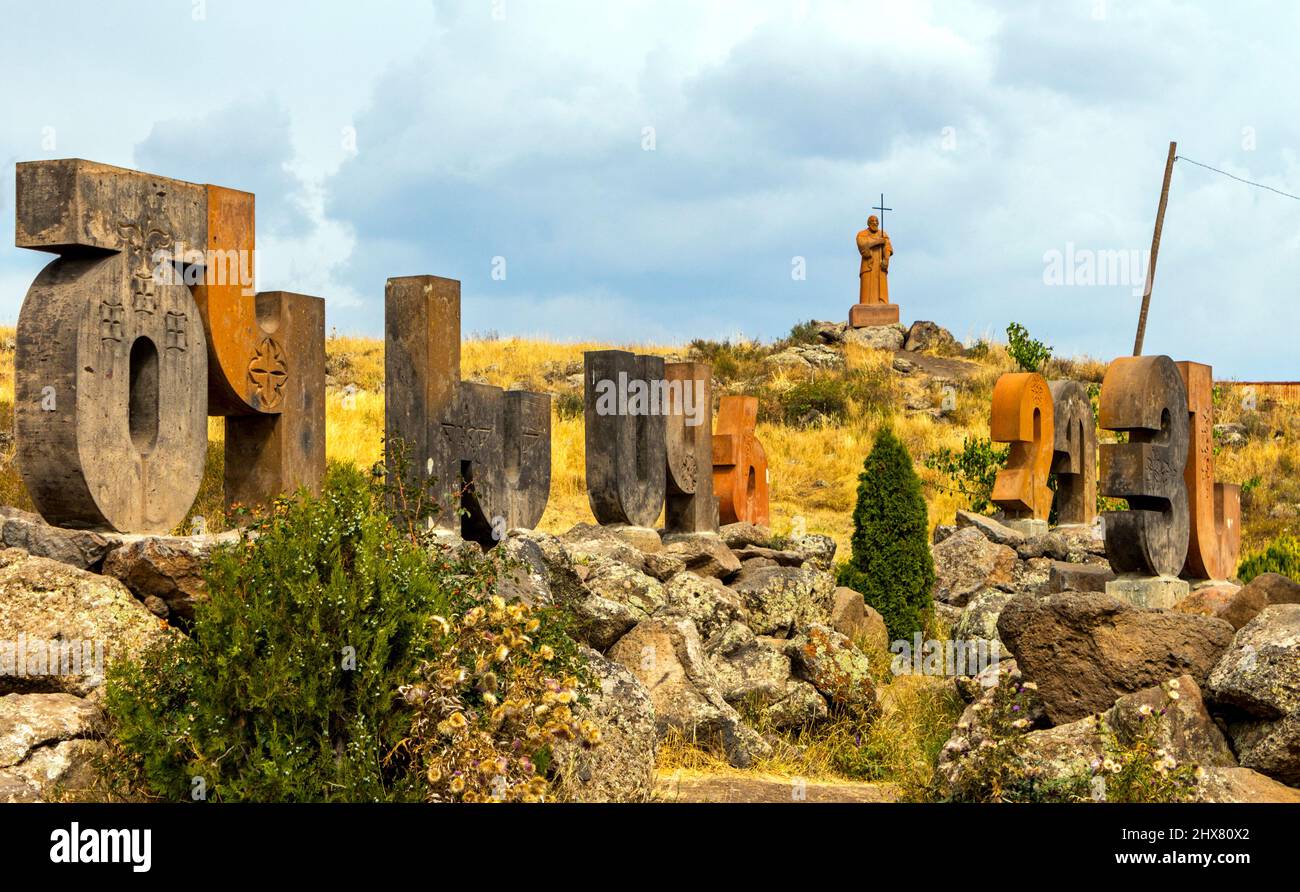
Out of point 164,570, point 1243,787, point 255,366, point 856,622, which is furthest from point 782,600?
point 164,570

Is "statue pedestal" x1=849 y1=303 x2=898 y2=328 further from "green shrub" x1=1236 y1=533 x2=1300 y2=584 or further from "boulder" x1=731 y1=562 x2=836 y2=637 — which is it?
"boulder" x1=731 y1=562 x2=836 y2=637

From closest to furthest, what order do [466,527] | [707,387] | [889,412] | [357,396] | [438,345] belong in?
1. [438,345]
2. [466,527]
3. [707,387]
4. [357,396]
5. [889,412]

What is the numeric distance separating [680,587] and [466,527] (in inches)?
76.0

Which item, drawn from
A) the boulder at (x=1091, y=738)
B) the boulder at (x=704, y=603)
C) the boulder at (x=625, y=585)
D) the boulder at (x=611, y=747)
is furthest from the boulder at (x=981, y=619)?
the boulder at (x=611, y=747)

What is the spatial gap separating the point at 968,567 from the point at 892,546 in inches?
84.1

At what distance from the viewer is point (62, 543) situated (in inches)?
280

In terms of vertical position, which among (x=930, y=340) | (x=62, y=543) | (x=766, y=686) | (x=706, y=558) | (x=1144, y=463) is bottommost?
(x=766, y=686)

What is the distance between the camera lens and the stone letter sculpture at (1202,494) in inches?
527

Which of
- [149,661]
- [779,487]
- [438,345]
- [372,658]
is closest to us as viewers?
[372,658]

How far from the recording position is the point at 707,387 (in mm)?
13734

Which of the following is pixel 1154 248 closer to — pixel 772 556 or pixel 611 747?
pixel 772 556

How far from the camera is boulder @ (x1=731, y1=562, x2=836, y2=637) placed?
10.2 m

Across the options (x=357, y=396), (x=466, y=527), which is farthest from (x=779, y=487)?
(x=466, y=527)
